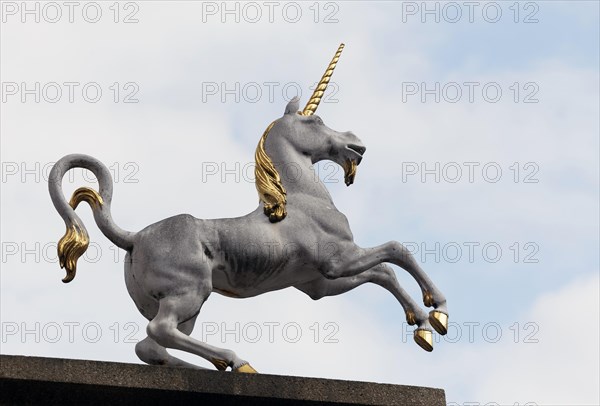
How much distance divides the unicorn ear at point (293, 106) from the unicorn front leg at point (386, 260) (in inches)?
46.3

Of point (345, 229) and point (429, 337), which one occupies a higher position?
point (345, 229)

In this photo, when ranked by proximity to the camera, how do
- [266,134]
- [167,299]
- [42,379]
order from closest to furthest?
[42,379] < [167,299] < [266,134]

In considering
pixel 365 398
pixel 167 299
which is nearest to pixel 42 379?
pixel 167 299

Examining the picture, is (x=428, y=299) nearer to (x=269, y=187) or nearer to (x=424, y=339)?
(x=424, y=339)

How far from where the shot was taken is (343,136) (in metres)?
11.6

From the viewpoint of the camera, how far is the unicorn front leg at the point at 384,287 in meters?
11.0

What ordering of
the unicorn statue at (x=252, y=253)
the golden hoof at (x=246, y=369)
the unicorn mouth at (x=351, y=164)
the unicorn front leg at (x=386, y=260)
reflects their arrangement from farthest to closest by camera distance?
the unicorn mouth at (x=351, y=164) < the unicorn front leg at (x=386, y=260) < the unicorn statue at (x=252, y=253) < the golden hoof at (x=246, y=369)

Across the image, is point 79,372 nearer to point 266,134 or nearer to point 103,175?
point 103,175

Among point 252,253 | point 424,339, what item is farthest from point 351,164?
point 424,339

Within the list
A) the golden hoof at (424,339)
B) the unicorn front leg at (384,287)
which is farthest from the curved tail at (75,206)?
the golden hoof at (424,339)

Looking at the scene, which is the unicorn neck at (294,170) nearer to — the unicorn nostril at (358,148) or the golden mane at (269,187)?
the golden mane at (269,187)

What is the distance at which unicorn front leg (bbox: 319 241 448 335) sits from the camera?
427 inches

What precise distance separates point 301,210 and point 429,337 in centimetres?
122

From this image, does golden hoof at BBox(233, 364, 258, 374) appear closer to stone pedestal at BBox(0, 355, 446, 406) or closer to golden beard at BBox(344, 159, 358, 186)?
stone pedestal at BBox(0, 355, 446, 406)
